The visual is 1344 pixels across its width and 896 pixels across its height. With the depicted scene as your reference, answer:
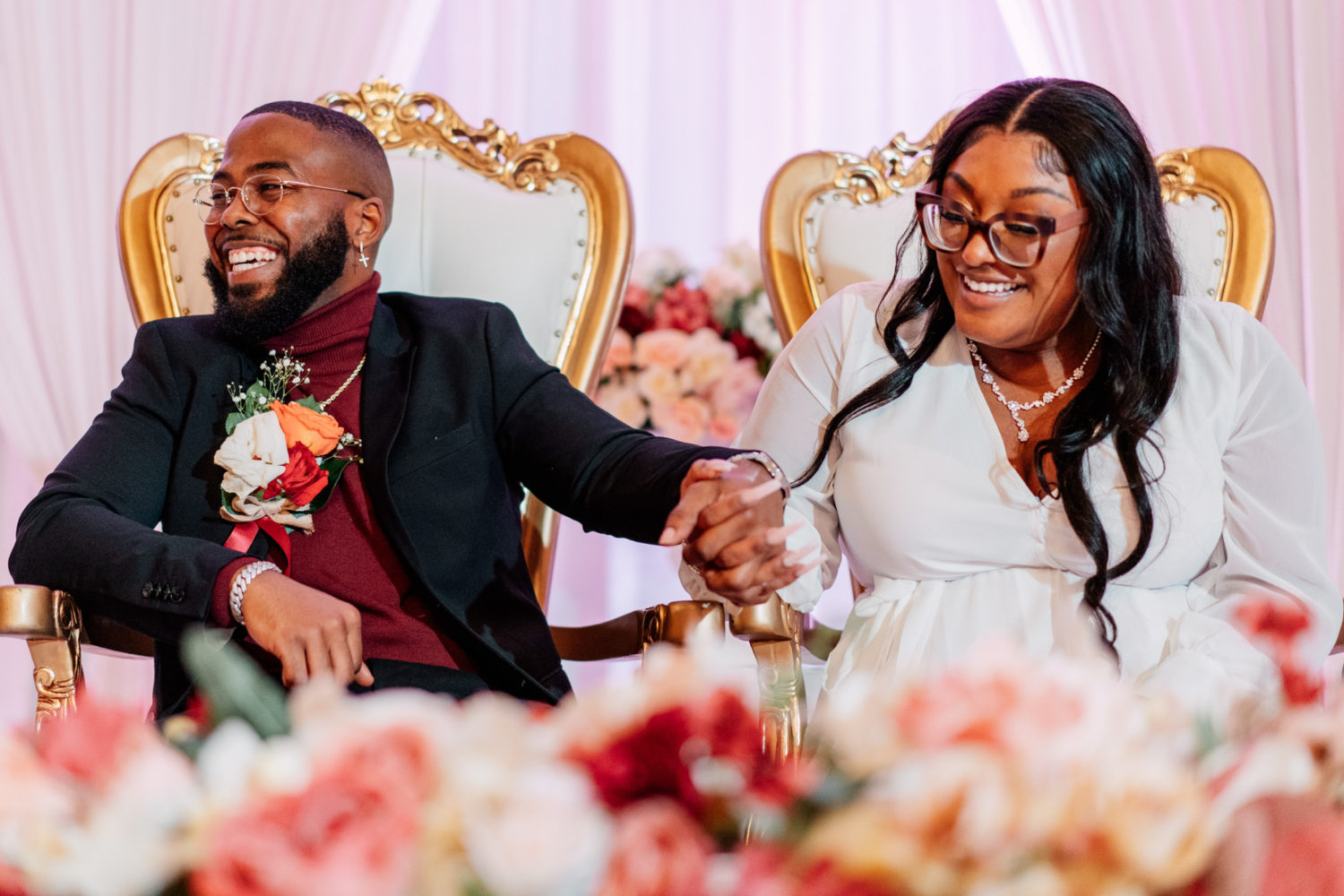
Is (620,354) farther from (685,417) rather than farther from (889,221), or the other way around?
(889,221)

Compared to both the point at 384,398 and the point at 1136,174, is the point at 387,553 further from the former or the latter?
the point at 1136,174

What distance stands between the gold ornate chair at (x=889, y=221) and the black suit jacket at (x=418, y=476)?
1.80ft

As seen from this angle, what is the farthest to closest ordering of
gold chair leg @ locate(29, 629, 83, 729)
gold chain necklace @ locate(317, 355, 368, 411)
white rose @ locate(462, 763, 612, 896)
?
gold chain necklace @ locate(317, 355, 368, 411) < gold chair leg @ locate(29, 629, 83, 729) < white rose @ locate(462, 763, 612, 896)

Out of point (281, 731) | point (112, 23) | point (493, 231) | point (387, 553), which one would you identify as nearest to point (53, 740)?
point (281, 731)

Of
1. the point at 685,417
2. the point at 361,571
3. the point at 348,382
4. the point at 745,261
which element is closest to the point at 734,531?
the point at 361,571

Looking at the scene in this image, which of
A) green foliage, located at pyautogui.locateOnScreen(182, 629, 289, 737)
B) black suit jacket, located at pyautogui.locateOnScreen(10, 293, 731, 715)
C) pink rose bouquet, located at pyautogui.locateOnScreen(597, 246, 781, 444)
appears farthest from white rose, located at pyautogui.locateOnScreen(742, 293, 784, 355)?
green foliage, located at pyautogui.locateOnScreen(182, 629, 289, 737)

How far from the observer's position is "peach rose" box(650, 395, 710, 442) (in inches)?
101

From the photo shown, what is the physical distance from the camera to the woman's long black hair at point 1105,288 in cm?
162

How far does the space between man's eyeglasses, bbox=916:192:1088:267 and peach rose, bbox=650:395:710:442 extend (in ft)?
3.24

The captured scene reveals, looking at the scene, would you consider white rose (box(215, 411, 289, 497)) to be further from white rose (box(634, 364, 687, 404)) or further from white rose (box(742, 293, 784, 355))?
white rose (box(742, 293, 784, 355))

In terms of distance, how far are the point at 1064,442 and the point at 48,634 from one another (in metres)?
1.29

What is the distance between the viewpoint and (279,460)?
165cm

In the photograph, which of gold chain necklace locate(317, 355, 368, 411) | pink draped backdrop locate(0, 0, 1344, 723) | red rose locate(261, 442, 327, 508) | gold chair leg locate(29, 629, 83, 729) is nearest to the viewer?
gold chair leg locate(29, 629, 83, 729)

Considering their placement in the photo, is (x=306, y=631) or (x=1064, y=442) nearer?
(x=306, y=631)
